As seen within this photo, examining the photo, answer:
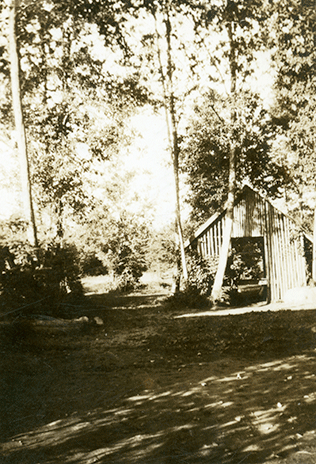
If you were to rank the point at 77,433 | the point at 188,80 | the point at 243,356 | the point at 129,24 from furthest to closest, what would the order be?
the point at 188,80 → the point at 129,24 → the point at 243,356 → the point at 77,433

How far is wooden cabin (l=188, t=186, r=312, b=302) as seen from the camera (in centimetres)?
1786

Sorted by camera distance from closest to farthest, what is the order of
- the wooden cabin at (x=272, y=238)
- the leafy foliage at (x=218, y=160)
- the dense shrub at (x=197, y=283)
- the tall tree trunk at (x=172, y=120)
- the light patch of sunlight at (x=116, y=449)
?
the light patch of sunlight at (x=116, y=449), the tall tree trunk at (x=172, y=120), the dense shrub at (x=197, y=283), the wooden cabin at (x=272, y=238), the leafy foliage at (x=218, y=160)

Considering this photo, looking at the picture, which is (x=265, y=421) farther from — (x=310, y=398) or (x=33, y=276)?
(x=33, y=276)

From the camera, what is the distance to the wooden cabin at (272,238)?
58.6ft

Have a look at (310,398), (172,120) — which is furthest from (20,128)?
(172,120)

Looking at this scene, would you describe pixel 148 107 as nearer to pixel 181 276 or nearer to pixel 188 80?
pixel 188 80

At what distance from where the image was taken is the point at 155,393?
5117 mm

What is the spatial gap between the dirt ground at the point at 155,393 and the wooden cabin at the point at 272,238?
28.5 ft

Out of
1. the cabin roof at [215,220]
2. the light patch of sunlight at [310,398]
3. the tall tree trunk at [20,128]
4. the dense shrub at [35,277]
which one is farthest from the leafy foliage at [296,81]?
the light patch of sunlight at [310,398]

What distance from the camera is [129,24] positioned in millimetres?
8594

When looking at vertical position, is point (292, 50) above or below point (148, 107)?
above

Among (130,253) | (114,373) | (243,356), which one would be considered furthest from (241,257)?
(114,373)

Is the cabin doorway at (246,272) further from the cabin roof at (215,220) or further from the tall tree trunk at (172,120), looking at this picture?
the tall tree trunk at (172,120)

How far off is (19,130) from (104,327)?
5.42 meters
